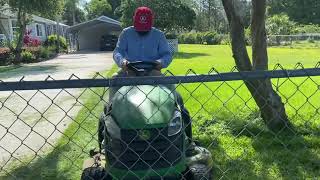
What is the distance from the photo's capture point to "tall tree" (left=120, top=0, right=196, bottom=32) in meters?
34.2

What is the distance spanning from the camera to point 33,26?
4822cm

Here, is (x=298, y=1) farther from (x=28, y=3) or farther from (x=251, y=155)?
(x=251, y=155)

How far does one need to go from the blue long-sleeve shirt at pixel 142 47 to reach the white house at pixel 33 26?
29.1 m

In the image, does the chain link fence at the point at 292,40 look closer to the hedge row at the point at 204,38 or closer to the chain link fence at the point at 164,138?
the hedge row at the point at 204,38

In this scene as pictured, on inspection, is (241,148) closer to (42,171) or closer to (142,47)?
(142,47)

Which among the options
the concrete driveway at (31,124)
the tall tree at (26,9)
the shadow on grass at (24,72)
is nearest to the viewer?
the concrete driveway at (31,124)

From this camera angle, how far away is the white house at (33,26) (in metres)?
37.6

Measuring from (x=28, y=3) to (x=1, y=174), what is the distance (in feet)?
82.0

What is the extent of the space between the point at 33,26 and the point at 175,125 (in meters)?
46.8

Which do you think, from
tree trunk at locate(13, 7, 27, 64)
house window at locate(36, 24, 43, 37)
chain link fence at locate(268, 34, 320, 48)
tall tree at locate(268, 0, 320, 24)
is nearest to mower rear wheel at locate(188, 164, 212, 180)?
tree trunk at locate(13, 7, 27, 64)

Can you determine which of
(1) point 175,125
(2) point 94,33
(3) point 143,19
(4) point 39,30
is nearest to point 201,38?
(2) point 94,33

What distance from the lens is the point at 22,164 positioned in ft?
19.5

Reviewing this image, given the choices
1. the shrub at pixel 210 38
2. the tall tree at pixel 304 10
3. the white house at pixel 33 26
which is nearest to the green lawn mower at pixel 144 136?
the white house at pixel 33 26

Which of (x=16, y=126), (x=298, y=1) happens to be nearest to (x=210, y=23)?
(x=298, y=1)
